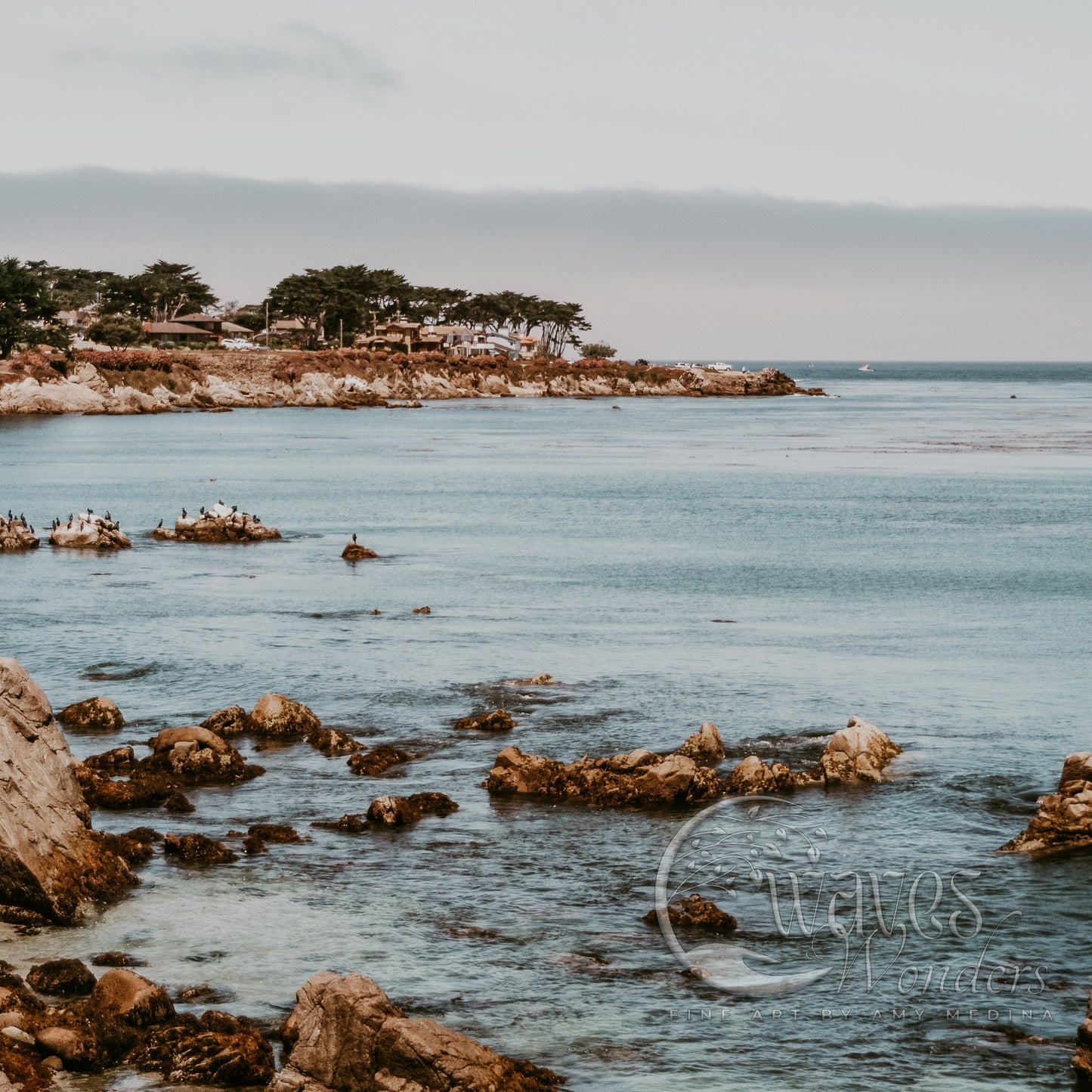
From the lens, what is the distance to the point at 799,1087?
56.6ft

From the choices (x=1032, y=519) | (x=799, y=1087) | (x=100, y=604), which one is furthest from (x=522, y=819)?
(x=1032, y=519)

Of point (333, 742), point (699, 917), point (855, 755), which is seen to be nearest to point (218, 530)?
point (333, 742)

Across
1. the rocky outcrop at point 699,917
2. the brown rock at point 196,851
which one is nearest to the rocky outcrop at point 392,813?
the brown rock at point 196,851

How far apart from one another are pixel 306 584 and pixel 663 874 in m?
34.8

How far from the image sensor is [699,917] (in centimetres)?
2220

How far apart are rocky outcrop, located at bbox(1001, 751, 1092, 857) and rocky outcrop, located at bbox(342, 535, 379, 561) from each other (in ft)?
137

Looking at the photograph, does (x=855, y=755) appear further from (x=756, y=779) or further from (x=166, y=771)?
(x=166, y=771)

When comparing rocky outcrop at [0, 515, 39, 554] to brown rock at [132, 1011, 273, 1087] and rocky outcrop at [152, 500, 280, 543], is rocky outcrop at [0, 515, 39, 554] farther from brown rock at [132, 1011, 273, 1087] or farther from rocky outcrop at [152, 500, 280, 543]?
brown rock at [132, 1011, 273, 1087]

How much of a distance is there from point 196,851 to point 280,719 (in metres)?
9.01

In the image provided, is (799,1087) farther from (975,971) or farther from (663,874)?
(663,874)

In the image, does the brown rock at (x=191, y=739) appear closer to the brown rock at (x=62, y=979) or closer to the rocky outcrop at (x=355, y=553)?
the brown rock at (x=62, y=979)

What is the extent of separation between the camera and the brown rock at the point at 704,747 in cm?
3111

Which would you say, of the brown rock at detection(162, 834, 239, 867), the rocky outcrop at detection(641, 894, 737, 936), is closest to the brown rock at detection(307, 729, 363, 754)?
the brown rock at detection(162, 834, 239, 867)

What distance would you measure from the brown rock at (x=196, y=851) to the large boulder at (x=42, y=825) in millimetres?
1551
